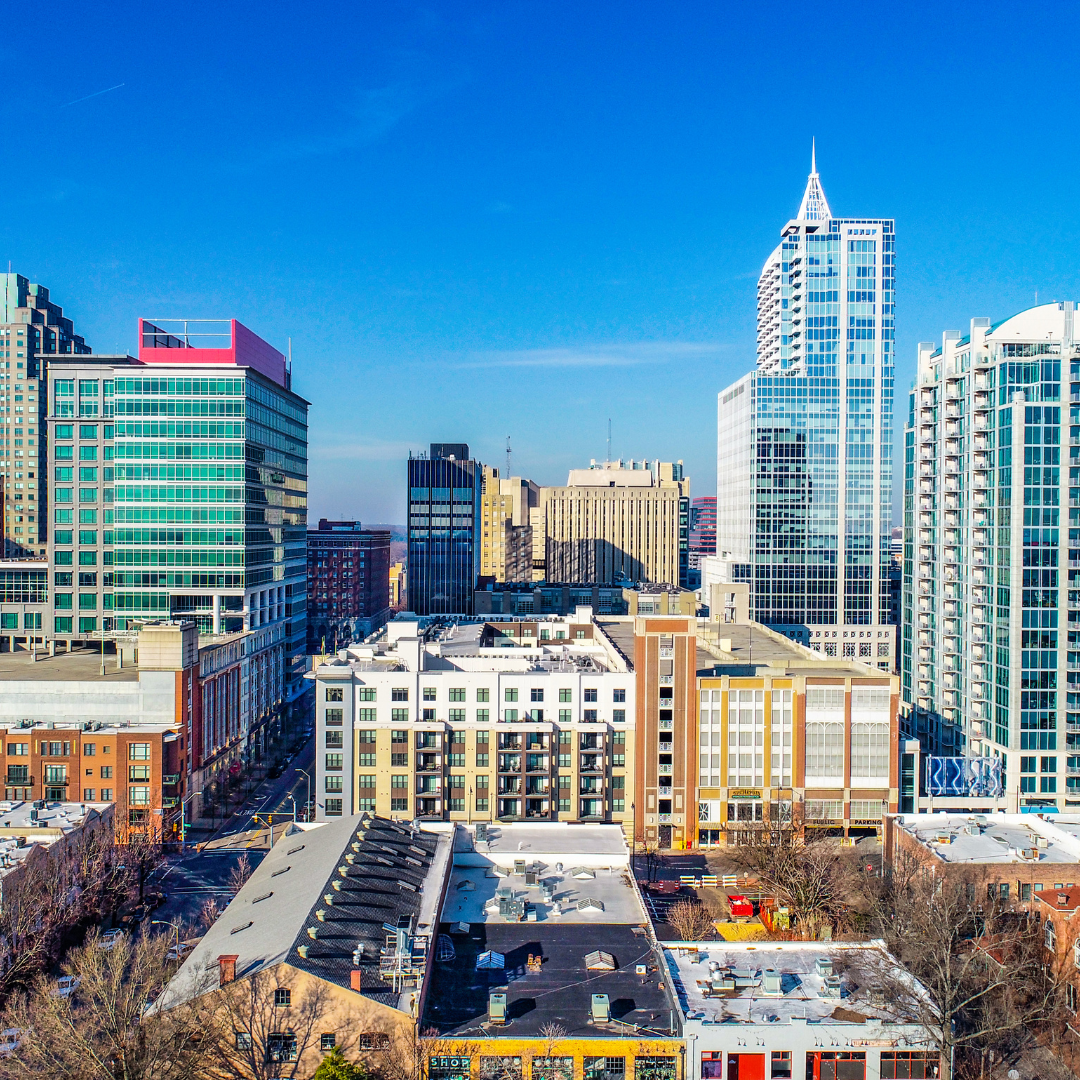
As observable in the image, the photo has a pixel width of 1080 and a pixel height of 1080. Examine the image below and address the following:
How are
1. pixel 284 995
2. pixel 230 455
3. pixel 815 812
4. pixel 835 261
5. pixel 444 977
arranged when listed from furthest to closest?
pixel 835 261 < pixel 230 455 < pixel 815 812 < pixel 444 977 < pixel 284 995

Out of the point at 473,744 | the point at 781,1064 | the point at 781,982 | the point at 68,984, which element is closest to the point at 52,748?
the point at 473,744

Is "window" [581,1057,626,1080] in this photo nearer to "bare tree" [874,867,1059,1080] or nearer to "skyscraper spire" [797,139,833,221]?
"bare tree" [874,867,1059,1080]

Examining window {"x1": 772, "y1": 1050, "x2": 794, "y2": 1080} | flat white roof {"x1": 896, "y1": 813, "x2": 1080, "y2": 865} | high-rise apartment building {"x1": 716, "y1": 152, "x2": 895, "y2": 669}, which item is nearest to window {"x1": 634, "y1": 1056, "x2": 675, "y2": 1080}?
window {"x1": 772, "y1": 1050, "x2": 794, "y2": 1080}

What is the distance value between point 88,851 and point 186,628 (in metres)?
30.1

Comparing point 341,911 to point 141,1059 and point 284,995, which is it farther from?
point 141,1059

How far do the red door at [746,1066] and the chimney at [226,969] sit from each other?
68.6 ft

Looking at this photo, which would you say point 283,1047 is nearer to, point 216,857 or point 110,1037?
point 110,1037

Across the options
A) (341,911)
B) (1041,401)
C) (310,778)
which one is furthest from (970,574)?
(341,911)

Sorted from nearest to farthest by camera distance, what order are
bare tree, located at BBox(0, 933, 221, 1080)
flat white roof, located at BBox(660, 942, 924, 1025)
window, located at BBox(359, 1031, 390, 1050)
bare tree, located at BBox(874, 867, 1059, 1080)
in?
bare tree, located at BBox(0, 933, 221, 1080)
window, located at BBox(359, 1031, 390, 1050)
flat white roof, located at BBox(660, 942, 924, 1025)
bare tree, located at BBox(874, 867, 1059, 1080)

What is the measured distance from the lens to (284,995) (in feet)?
131

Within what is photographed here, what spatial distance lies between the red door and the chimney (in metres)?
20.9

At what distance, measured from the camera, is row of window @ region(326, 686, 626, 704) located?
82.0 m

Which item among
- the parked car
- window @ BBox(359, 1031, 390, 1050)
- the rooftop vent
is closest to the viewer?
window @ BBox(359, 1031, 390, 1050)

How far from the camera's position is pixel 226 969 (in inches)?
1585
